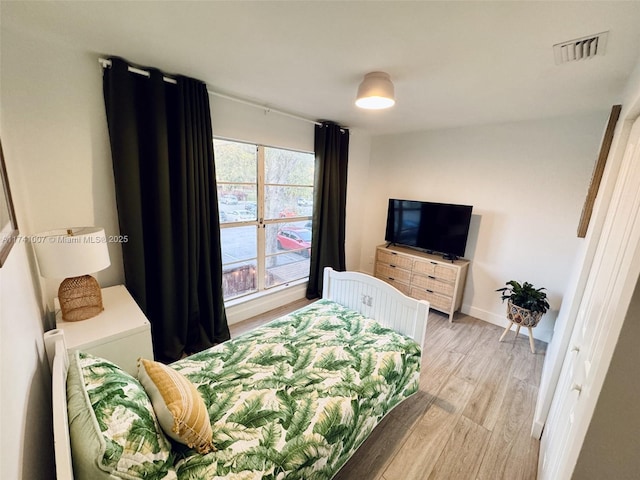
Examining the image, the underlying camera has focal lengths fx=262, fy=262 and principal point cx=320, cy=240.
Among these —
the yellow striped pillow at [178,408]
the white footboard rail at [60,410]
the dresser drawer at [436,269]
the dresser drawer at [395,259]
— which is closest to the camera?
the white footboard rail at [60,410]

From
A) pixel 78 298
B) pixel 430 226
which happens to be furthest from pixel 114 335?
pixel 430 226

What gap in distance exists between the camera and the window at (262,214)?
106 inches

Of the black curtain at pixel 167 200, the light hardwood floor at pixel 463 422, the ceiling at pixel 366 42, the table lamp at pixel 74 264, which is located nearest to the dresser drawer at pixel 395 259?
the light hardwood floor at pixel 463 422

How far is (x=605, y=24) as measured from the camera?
1.14 meters

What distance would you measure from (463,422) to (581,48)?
2293 mm

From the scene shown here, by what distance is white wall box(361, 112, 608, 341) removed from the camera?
2525 millimetres

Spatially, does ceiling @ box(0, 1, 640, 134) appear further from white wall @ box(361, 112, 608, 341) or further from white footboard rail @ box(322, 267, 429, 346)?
white footboard rail @ box(322, 267, 429, 346)

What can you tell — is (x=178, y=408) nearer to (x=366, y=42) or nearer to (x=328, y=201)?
(x=366, y=42)

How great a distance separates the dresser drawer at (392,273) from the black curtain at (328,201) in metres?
0.56

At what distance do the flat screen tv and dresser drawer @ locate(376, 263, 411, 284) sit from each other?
366mm

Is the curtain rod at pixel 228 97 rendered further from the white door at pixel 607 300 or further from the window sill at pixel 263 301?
the white door at pixel 607 300

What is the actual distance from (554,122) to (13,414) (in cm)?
395

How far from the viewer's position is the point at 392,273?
3527 millimetres

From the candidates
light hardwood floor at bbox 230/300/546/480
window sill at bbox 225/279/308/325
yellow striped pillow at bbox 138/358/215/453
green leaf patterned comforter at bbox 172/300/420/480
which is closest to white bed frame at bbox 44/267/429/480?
green leaf patterned comforter at bbox 172/300/420/480
